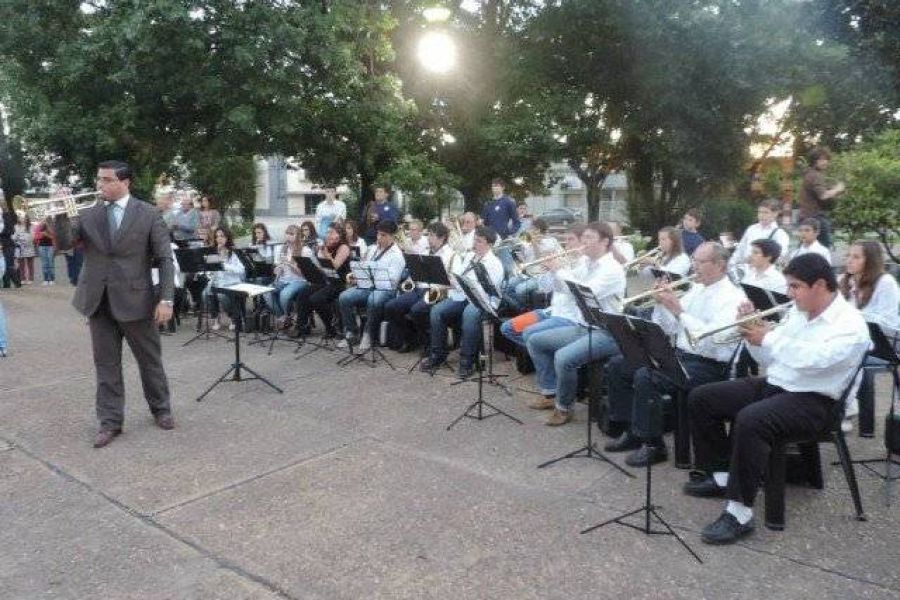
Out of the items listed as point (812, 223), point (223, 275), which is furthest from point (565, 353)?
point (223, 275)

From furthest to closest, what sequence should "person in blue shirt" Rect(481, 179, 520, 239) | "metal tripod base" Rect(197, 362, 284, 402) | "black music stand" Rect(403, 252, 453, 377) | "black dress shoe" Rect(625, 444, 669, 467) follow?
"person in blue shirt" Rect(481, 179, 520, 239)
"black music stand" Rect(403, 252, 453, 377)
"metal tripod base" Rect(197, 362, 284, 402)
"black dress shoe" Rect(625, 444, 669, 467)

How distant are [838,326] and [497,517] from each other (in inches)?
90.0

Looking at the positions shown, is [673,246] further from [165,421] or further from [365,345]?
[165,421]

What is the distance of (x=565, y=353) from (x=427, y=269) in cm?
227

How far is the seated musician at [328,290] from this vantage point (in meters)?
9.73

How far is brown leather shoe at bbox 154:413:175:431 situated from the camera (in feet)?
20.4

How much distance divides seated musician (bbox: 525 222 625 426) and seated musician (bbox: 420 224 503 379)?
118 centimetres

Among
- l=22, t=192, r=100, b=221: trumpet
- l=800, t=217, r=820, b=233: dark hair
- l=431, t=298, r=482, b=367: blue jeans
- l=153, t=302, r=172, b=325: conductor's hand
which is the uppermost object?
l=22, t=192, r=100, b=221: trumpet

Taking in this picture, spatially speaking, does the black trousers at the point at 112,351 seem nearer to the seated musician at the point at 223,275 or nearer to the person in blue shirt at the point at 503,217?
the seated musician at the point at 223,275

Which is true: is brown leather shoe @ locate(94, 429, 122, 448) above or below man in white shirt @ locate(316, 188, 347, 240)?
below

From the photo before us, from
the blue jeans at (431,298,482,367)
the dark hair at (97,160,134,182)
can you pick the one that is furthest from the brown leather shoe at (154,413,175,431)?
the blue jeans at (431,298,482,367)

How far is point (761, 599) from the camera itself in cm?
356

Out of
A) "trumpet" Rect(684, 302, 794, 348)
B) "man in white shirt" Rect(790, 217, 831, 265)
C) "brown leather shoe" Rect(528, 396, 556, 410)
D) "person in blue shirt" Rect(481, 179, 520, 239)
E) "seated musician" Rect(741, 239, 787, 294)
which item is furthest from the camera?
"person in blue shirt" Rect(481, 179, 520, 239)

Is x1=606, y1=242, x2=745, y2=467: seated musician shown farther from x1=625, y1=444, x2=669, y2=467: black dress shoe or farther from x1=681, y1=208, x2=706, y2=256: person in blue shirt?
x1=681, y1=208, x2=706, y2=256: person in blue shirt
